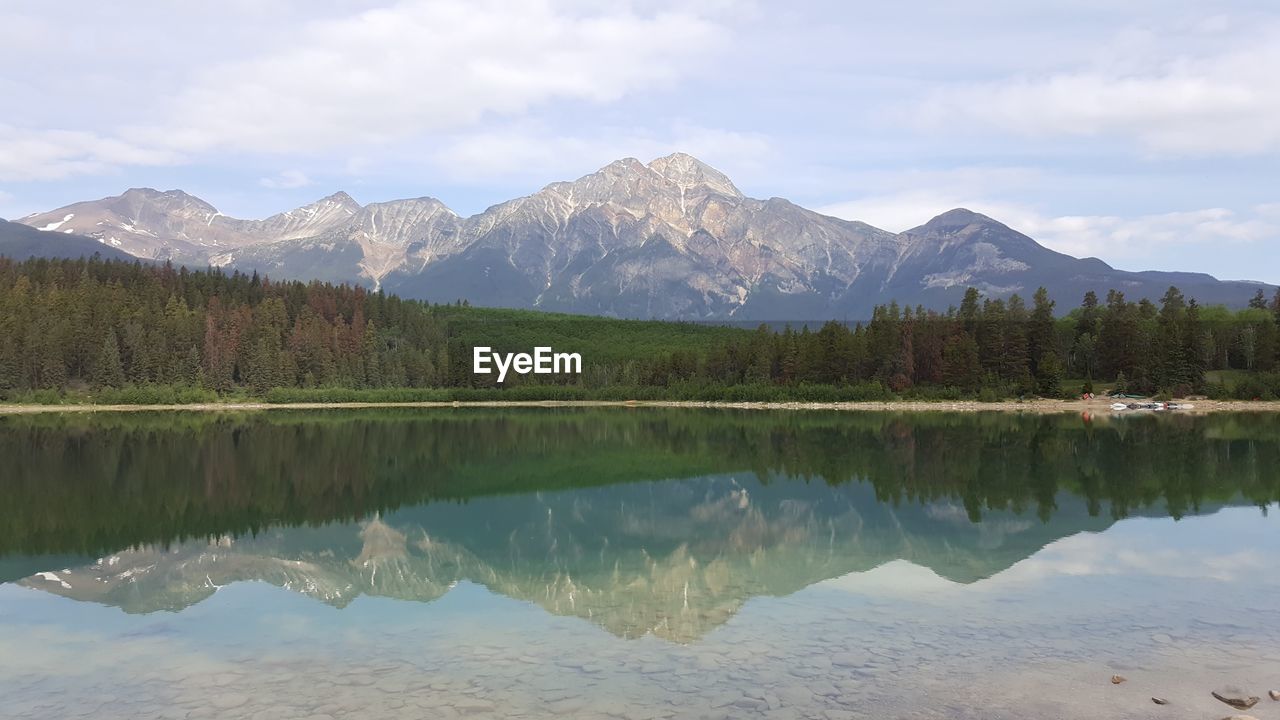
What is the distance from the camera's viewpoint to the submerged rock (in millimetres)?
13688

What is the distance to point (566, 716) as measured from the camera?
528 inches

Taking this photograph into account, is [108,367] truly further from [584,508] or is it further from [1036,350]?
[1036,350]

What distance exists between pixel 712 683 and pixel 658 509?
842 inches

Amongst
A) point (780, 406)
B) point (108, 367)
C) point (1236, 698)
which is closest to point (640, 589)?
point (1236, 698)

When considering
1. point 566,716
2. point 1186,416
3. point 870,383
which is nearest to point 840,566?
point 566,716

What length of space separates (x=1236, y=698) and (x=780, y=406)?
116338 mm

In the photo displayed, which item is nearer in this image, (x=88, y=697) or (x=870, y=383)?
(x=88, y=697)

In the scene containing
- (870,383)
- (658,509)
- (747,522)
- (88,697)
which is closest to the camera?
(88,697)

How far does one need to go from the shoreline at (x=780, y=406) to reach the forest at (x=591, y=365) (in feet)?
8.14

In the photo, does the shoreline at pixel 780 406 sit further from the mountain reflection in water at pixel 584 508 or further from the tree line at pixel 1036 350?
the mountain reflection in water at pixel 584 508

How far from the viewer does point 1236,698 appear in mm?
13836

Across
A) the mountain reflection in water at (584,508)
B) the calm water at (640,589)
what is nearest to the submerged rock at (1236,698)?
the calm water at (640,589)

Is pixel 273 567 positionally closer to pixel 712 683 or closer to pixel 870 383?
pixel 712 683

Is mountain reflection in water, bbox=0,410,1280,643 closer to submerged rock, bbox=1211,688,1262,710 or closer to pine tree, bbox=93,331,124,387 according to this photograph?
submerged rock, bbox=1211,688,1262,710
